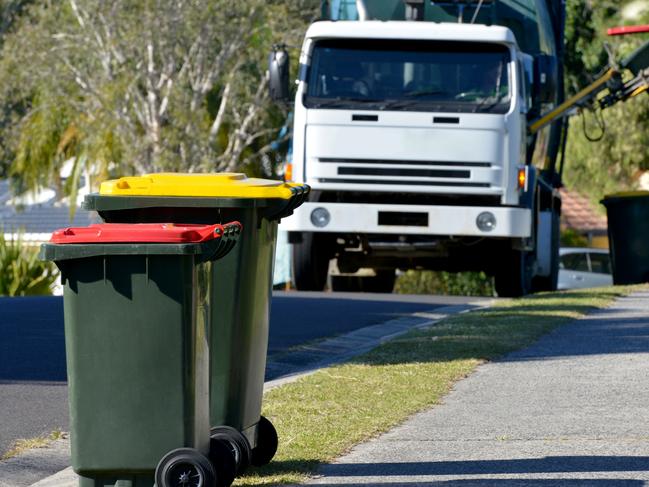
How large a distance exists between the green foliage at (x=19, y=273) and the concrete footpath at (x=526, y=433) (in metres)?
10.8

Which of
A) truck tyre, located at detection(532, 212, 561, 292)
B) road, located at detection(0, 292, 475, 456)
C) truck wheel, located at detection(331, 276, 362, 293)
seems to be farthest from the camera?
truck tyre, located at detection(532, 212, 561, 292)

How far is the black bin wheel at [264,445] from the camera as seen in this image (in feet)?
19.8

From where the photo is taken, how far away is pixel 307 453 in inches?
248

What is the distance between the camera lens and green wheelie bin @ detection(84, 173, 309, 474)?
5832 mm

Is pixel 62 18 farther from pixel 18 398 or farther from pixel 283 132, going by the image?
pixel 18 398

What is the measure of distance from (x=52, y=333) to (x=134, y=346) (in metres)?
6.19

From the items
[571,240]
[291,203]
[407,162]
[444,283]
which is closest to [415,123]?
[407,162]

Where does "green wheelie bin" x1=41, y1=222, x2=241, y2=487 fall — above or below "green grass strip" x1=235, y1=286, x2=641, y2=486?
above

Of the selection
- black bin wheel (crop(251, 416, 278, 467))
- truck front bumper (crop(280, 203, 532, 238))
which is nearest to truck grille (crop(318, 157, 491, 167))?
truck front bumper (crop(280, 203, 532, 238))

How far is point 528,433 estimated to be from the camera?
22.5ft

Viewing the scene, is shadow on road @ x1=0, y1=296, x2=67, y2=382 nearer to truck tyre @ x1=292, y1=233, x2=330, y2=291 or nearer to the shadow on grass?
the shadow on grass

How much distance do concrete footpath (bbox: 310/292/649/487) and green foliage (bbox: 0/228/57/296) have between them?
426 inches

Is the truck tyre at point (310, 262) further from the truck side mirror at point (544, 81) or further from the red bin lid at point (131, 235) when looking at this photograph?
the red bin lid at point (131, 235)

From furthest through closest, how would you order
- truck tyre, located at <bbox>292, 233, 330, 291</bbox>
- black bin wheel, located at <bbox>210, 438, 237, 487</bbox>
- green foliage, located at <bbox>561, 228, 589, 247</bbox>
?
green foliage, located at <bbox>561, 228, 589, 247</bbox>
truck tyre, located at <bbox>292, 233, 330, 291</bbox>
black bin wheel, located at <bbox>210, 438, 237, 487</bbox>
